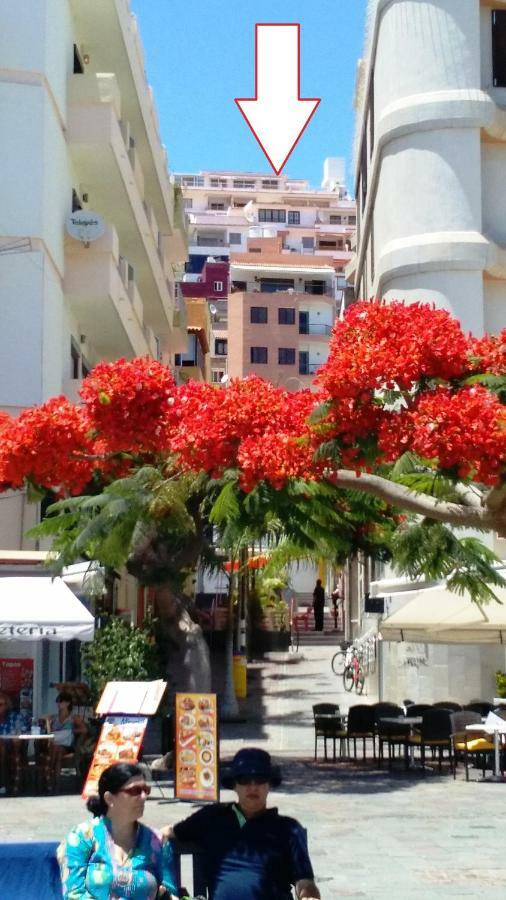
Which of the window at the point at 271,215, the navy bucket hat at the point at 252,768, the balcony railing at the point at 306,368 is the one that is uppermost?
the window at the point at 271,215

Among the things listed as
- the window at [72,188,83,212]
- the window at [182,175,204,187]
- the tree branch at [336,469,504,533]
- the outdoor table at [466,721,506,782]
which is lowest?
the outdoor table at [466,721,506,782]

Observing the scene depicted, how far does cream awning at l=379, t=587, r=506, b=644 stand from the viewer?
60.0 ft

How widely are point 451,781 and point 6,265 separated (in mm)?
12137

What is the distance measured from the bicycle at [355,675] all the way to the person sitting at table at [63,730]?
47.4 feet

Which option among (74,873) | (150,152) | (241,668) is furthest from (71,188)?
(74,873)

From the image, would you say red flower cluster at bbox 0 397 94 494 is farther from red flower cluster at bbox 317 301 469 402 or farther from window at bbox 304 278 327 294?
window at bbox 304 278 327 294

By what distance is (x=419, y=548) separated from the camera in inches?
645

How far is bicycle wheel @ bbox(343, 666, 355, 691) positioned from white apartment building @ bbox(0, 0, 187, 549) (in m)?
9.21

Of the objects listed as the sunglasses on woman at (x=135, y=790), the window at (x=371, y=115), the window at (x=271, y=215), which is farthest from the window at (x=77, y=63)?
the window at (x=271, y=215)

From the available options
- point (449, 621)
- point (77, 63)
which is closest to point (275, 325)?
point (77, 63)

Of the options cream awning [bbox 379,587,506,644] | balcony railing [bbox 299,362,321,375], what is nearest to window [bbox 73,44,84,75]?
cream awning [bbox 379,587,506,644]

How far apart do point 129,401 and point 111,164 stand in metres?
19.4

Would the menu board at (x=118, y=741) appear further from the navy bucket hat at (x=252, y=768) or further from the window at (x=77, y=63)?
the window at (x=77, y=63)

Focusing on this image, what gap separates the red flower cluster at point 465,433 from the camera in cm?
836
